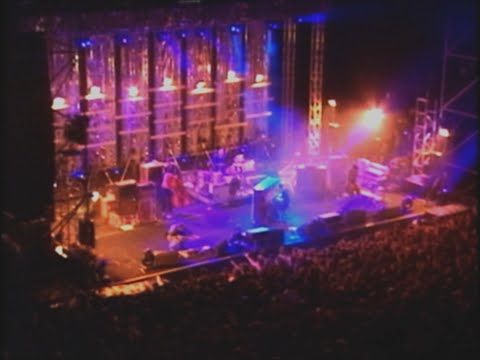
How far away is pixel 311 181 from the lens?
65.9 feet

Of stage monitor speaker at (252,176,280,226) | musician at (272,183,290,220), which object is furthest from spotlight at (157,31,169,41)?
musician at (272,183,290,220)

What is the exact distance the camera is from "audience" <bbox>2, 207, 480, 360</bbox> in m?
10.6

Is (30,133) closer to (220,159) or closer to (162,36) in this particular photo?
(162,36)

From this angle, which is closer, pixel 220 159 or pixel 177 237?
pixel 177 237

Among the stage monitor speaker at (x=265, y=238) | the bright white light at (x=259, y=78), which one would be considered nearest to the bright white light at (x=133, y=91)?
the bright white light at (x=259, y=78)

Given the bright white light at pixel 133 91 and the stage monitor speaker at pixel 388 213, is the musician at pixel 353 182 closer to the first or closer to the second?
the stage monitor speaker at pixel 388 213

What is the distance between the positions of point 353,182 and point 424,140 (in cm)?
250

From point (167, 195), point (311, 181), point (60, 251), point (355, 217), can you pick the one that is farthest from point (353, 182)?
point (60, 251)

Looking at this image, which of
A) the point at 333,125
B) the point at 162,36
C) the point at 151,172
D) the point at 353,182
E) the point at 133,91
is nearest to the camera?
the point at 151,172

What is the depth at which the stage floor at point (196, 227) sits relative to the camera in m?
16.7

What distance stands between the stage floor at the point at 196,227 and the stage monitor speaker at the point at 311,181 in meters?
0.17

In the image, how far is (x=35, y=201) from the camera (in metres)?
15.6

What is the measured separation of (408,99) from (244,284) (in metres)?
12.0

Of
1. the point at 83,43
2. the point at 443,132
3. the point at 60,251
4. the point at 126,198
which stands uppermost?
the point at 83,43
